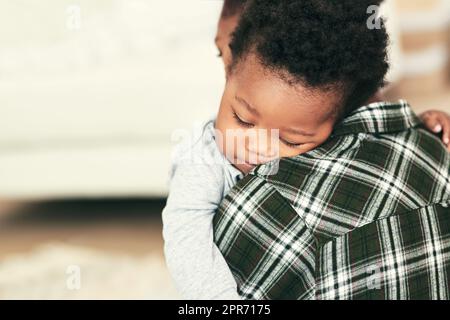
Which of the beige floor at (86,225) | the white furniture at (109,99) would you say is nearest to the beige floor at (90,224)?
the beige floor at (86,225)

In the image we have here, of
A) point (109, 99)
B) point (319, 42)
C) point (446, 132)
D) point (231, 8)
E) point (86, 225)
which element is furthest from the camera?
point (86, 225)

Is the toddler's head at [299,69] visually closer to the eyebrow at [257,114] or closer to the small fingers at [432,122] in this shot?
the eyebrow at [257,114]

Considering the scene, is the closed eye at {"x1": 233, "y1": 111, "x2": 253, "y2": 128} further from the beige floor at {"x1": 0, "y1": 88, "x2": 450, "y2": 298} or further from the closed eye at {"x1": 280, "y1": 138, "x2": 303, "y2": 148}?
the beige floor at {"x1": 0, "y1": 88, "x2": 450, "y2": 298}

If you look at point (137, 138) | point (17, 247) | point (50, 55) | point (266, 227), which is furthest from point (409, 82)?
point (266, 227)

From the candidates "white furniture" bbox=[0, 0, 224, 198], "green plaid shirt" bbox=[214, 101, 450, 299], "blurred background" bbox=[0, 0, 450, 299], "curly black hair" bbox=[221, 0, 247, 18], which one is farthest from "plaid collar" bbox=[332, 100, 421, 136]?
"white furniture" bbox=[0, 0, 224, 198]

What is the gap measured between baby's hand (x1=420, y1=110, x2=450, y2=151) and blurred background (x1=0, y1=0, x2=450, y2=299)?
19.5 inches

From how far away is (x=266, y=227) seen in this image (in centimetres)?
73

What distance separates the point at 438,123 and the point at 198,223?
1.36ft

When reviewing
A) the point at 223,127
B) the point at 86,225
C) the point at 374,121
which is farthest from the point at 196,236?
the point at 86,225

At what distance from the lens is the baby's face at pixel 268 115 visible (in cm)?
71

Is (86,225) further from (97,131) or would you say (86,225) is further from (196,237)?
(196,237)

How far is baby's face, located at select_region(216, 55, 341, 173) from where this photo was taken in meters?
0.71

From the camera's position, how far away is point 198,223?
0.75 meters

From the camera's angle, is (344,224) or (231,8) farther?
(231,8)
